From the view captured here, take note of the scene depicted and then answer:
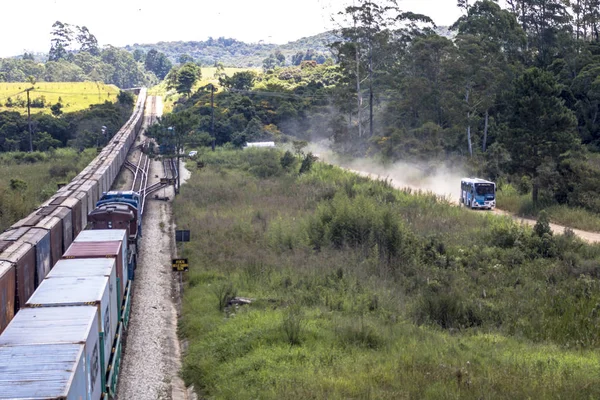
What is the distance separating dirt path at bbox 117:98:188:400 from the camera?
14406 millimetres

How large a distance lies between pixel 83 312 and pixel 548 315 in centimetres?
1211

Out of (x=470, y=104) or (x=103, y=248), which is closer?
(x=103, y=248)

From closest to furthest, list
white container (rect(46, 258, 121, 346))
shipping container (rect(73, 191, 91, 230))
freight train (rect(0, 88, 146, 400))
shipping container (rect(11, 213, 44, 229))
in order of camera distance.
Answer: freight train (rect(0, 88, 146, 400)) < white container (rect(46, 258, 121, 346)) < shipping container (rect(11, 213, 44, 229)) < shipping container (rect(73, 191, 91, 230))

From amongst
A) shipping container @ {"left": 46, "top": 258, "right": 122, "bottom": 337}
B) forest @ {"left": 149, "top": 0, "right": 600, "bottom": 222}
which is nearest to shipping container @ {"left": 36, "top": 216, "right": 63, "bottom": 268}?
shipping container @ {"left": 46, "top": 258, "right": 122, "bottom": 337}

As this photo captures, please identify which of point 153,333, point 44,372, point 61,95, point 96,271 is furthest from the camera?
Result: point 61,95

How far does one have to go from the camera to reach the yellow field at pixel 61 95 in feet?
308

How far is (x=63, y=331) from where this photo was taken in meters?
10.3

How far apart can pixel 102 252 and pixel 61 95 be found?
3902 inches

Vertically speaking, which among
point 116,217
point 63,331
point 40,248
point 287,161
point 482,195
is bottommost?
point 482,195

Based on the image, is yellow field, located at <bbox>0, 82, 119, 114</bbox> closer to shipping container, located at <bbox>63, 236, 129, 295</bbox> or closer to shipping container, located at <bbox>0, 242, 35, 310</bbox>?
shipping container, located at <bbox>63, 236, 129, 295</bbox>

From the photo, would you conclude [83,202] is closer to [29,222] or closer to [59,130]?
[29,222]

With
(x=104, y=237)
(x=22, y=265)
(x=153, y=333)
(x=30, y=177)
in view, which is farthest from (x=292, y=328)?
(x=30, y=177)

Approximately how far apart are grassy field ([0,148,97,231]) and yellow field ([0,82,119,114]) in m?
26.8

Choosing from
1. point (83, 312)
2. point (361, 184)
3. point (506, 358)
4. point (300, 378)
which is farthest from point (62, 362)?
point (361, 184)
